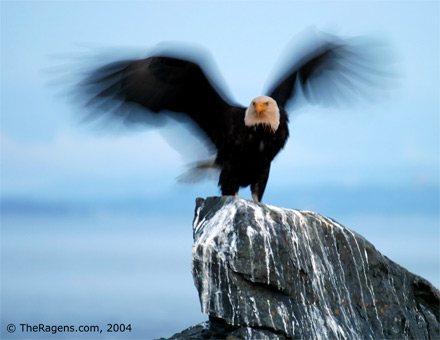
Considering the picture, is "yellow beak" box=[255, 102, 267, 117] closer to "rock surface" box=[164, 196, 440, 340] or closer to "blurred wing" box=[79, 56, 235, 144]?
"blurred wing" box=[79, 56, 235, 144]

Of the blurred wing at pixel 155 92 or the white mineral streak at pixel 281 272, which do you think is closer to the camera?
the white mineral streak at pixel 281 272

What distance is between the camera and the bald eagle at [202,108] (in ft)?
24.2

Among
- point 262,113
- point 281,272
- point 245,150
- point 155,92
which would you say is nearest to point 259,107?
point 262,113

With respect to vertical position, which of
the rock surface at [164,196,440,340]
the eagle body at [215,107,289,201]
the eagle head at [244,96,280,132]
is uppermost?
the eagle head at [244,96,280,132]

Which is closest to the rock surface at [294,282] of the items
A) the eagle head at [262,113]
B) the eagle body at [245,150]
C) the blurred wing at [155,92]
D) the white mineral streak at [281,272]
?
the white mineral streak at [281,272]

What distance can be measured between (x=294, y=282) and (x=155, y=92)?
10.1 ft

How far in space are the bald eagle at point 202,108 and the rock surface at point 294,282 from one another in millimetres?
1228

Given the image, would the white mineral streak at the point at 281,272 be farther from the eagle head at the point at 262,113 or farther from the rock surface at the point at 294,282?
the eagle head at the point at 262,113

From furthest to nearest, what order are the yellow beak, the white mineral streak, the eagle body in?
1. the eagle body
2. the yellow beak
3. the white mineral streak

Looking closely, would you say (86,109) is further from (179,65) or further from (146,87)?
(179,65)

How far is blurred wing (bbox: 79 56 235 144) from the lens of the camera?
7.42 meters

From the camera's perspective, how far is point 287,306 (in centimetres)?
570

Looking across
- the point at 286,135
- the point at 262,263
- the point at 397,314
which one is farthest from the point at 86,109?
the point at 397,314

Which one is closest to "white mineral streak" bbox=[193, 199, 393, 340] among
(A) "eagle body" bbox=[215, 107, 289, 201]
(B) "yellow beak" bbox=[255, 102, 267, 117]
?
(A) "eagle body" bbox=[215, 107, 289, 201]
